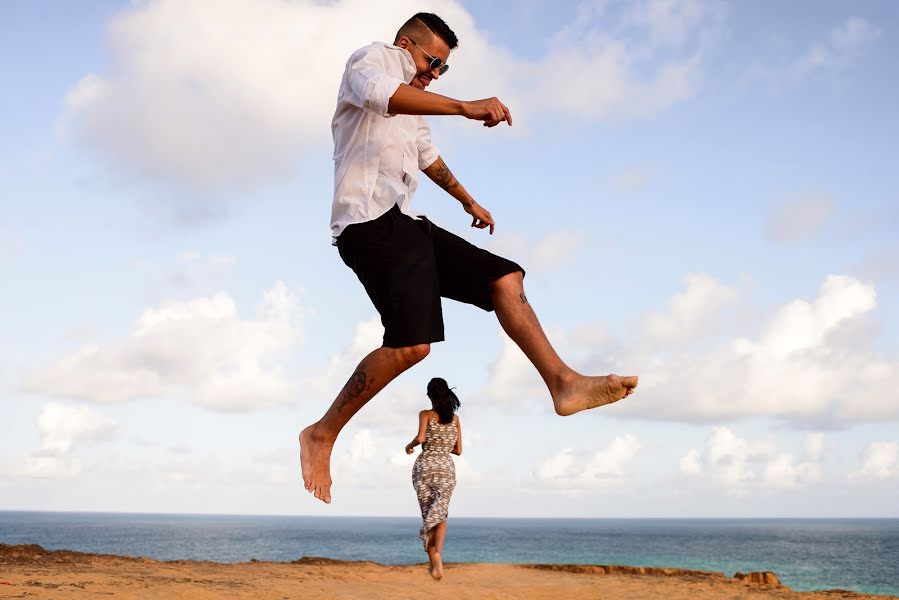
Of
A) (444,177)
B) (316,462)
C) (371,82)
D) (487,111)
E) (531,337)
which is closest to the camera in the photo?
(487,111)

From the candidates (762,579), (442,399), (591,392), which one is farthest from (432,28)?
(762,579)

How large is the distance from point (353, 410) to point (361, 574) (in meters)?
13.2

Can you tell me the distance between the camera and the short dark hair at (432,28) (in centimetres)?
422

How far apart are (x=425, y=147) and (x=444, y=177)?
0.80 feet

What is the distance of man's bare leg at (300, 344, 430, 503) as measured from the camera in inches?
159

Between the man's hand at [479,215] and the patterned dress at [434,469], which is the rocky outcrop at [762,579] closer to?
the patterned dress at [434,469]

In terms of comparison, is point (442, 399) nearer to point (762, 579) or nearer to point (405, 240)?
point (405, 240)

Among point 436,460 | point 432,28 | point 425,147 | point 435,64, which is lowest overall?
point 436,460

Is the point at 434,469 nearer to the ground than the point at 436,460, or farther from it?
nearer to the ground

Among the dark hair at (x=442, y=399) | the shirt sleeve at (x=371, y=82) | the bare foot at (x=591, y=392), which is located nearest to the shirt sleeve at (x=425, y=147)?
the shirt sleeve at (x=371, y=82)

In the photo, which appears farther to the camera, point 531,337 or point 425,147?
point 425,147

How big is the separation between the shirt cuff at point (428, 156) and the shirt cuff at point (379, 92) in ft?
3.90

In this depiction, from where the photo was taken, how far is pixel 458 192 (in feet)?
16.7

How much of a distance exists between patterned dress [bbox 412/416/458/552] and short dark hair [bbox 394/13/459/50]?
5.72 m
